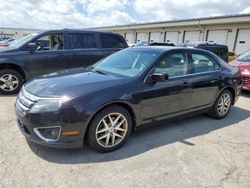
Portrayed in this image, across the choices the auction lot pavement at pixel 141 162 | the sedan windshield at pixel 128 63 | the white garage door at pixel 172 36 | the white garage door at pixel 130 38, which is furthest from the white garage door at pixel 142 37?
the auction lot pavement at pixel 141 162

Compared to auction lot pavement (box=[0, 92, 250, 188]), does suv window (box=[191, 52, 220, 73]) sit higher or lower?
higher

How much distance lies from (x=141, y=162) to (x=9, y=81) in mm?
4543

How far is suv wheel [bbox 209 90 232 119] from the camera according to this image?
4793 mm

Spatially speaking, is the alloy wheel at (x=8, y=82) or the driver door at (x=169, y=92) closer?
the driver door at (x=169, y=92)

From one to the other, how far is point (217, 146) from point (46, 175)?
2538 mm

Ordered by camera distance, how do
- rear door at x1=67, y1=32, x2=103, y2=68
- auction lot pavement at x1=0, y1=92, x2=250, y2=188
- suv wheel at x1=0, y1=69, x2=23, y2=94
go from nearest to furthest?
auction lot pavement at x1=0, y1=92, x2=250, y2=188 < suv wheel at x1=0, y1=69, x2=23, y2=94 < rear door at x1=67, y1=32, x2=103, y2=68

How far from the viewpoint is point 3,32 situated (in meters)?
57.0

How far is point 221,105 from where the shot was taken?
193 inches

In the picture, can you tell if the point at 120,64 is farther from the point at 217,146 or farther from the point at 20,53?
the point at 20,53

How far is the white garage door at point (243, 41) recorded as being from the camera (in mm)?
21094

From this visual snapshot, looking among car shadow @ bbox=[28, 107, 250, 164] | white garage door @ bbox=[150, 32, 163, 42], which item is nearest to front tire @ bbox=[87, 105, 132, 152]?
car shadow @ bbox=[28, 107, 250, 164]

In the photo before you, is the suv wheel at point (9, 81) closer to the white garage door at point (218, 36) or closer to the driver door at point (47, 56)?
the driver door at point (47, 56)

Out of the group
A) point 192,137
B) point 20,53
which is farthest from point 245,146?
point 20,53

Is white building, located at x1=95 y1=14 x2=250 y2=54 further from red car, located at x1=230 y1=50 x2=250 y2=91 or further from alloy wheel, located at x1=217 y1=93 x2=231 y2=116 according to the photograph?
alloy wheel, located at x1=217 y1=93 x2=231 y2=116
